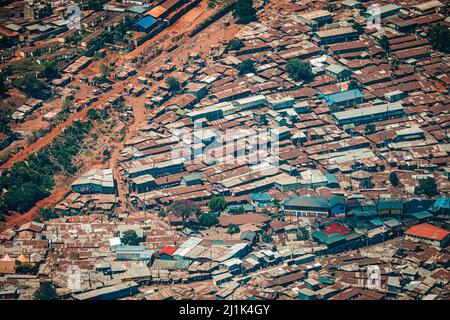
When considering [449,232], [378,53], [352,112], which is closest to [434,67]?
[378,53]

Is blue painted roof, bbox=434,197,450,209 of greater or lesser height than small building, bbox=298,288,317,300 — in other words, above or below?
below

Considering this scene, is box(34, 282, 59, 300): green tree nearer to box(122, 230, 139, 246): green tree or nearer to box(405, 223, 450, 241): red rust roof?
box(122, 230, 139, 246): green tree

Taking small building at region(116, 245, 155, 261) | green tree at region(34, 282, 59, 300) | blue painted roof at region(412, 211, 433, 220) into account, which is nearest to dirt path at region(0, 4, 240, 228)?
small building at region(116, 245, 155, 261)

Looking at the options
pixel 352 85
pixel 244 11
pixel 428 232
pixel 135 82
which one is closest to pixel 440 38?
pixel 352 85

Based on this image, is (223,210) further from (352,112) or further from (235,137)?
(352,112)

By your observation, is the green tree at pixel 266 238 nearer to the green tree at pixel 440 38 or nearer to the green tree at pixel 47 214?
the green tree at pixel 47 214

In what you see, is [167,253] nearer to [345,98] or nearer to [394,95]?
[345,98]
